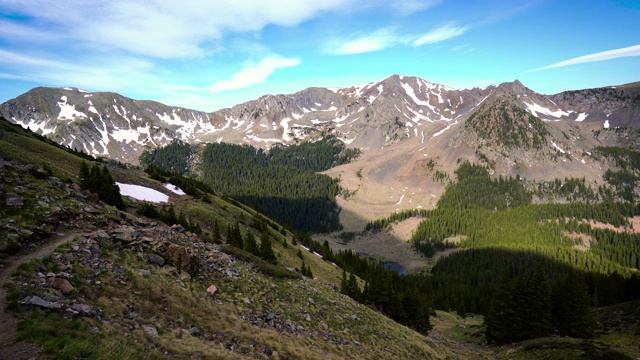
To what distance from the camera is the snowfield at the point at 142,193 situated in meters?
58.6

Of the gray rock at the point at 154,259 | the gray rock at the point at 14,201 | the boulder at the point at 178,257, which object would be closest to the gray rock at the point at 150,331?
the gray rock at the point at 154,259

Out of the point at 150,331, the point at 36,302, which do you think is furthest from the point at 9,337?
the point at 150,331

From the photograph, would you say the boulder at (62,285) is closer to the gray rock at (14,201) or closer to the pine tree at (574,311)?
the gray rock at (14,201)

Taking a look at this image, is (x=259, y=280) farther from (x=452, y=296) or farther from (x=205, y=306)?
(x=452, y=296)

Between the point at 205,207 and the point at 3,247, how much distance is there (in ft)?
182

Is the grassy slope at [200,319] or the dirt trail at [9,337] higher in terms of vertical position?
the dirt trail at [9,337]

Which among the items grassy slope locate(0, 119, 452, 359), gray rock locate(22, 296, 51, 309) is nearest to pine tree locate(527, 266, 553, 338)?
grassy slope locate(0, 119, 452, 359)

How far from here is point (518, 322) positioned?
159 feet

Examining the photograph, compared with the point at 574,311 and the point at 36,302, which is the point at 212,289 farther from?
the point at 574,311

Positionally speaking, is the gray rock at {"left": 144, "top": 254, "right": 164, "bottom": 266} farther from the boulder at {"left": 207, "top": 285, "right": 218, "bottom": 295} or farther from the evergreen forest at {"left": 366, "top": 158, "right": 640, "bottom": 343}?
the evergreen forest at {"left": 366, "top": 158, "right": 640, "bottom": 343}

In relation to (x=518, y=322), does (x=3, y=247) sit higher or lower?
higher

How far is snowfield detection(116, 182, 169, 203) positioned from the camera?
58562 mm

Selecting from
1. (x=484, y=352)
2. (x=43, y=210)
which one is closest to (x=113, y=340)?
(x=43, y=210)

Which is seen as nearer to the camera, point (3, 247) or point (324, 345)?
point (3, 247)
